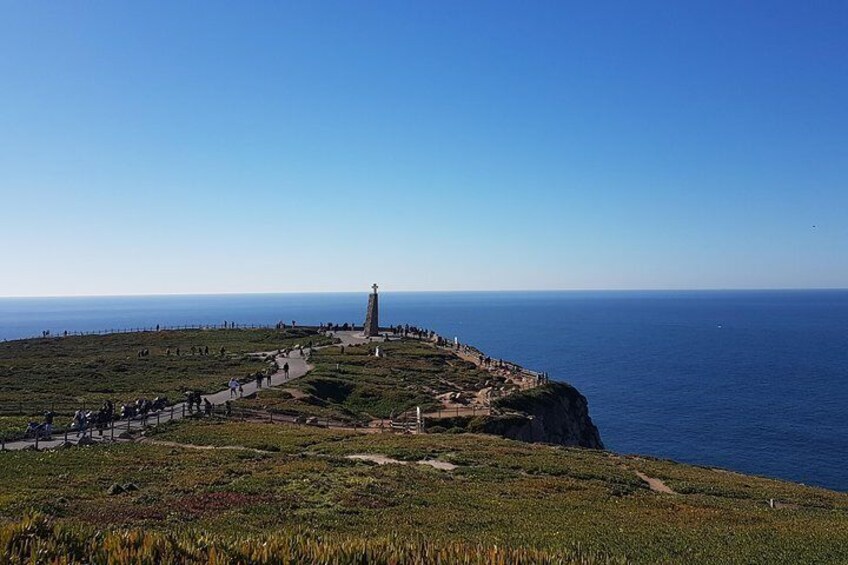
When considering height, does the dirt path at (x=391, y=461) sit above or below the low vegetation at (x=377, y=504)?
below

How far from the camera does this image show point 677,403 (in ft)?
280

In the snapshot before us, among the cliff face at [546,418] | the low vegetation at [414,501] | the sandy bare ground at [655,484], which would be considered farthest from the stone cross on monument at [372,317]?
the sandy bare ground at [655,484]

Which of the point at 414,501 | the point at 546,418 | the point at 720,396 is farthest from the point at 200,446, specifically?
the point at 720,396

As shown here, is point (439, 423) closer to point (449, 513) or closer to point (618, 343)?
point (449, 513)

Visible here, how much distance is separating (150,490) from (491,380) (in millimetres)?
41504

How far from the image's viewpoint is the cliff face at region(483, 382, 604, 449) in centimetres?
4462

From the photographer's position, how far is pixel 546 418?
52156 mm

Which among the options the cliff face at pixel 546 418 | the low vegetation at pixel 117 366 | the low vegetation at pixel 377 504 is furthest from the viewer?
the cliff face at pixel 546 418

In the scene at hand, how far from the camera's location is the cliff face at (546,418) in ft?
146

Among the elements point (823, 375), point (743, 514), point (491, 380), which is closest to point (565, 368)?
point (823, 375)

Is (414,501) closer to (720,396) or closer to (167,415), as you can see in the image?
(167,415)

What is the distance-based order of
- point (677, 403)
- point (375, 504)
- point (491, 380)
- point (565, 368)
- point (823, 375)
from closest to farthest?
point (375, 504)
point (491, 380)
point (677, 403)
point (823, 375)
point (565, 368)

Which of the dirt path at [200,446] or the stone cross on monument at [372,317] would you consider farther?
the stone cross on monument at [372,317]

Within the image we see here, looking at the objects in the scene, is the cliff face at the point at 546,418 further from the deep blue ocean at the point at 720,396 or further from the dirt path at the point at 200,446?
the dirt path at the point at 200,446
